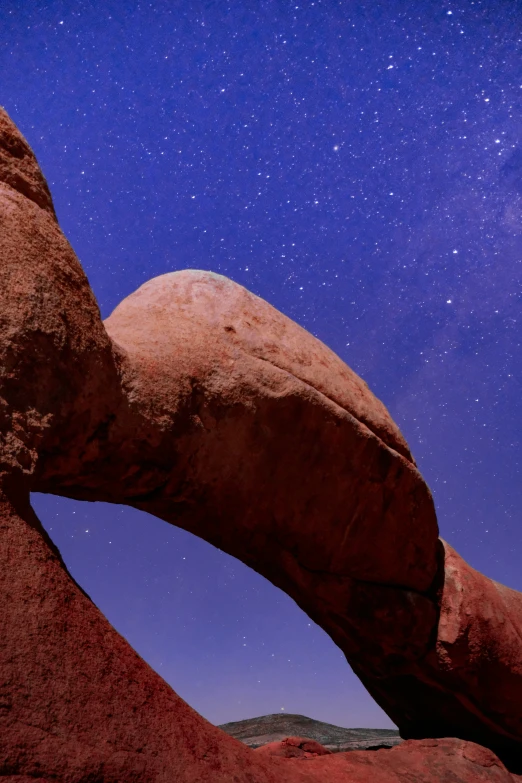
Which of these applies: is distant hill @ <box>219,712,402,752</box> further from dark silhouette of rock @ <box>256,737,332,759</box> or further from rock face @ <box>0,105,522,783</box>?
rock face @ <box>0,105,522,783</box>

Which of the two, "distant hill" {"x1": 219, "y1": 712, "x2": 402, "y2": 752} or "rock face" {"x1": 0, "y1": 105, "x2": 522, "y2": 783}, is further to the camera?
"distant hill" {"x1": 219, "y1": 712, "x2": 402, "y2": 752}

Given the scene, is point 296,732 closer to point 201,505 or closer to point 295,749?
point 295,749

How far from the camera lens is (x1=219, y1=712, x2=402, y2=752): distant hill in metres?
6.44

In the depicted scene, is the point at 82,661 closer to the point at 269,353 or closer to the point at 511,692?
the point at 269,353

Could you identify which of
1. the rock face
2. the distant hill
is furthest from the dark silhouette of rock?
Result: the distant hill

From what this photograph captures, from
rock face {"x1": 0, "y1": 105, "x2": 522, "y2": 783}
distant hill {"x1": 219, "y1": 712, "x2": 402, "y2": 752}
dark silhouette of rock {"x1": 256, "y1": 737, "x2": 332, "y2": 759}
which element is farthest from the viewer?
distant hill {"x1": 219, "y1": 712, "x2": 402, "y2": 752}

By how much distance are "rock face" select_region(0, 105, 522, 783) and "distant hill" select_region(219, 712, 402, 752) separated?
8.64 feet

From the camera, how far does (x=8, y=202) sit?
213cm

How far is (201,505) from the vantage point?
3100 mm

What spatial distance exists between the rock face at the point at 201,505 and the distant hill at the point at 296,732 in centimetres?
263

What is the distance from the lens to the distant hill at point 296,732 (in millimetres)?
6441

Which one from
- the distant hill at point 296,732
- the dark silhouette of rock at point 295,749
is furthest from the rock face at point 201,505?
the distant hill at point 296,732

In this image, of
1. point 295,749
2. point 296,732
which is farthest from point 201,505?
point 296,732

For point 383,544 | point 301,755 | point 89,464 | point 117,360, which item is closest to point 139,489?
point 89,464
